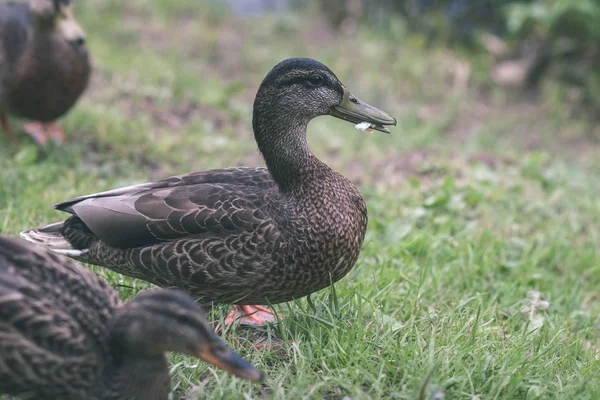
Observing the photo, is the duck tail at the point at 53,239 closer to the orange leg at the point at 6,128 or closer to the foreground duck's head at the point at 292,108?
the foreground duck's head at the point at 292,108

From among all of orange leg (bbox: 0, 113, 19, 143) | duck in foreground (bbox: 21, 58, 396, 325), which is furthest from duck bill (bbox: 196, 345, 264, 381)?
orange leg (bbox: 0, 113, 19, 143)

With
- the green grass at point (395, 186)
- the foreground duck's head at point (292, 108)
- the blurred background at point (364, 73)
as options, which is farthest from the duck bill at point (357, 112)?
the blurred background at point (364, 73)

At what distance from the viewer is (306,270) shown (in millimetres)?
2953

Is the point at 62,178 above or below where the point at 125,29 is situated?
below

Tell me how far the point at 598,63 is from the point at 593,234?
4657 mm

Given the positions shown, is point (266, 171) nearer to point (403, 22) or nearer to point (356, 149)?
point (356, 149)

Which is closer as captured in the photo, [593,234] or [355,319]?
[355,319]

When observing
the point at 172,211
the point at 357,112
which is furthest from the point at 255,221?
the point at 357,112

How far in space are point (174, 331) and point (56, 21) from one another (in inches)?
162

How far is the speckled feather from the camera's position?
2926mm

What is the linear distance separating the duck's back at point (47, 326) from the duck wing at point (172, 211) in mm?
638

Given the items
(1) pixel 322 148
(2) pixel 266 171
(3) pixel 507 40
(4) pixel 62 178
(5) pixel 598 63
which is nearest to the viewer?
(2) pixel 266 171

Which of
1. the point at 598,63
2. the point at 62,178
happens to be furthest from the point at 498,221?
the point at 598,63

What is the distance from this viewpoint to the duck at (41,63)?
210 inches
